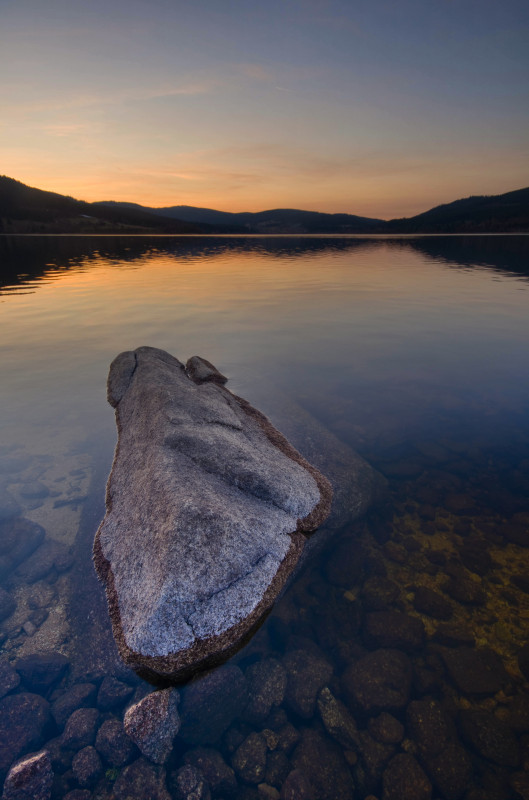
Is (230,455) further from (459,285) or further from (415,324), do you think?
(459,285)

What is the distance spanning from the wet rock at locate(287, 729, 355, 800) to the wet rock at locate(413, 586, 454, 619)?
2504mm

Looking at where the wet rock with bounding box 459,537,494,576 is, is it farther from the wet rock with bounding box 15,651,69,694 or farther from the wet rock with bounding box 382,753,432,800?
the wet rock with bounding box 15,651,69,694

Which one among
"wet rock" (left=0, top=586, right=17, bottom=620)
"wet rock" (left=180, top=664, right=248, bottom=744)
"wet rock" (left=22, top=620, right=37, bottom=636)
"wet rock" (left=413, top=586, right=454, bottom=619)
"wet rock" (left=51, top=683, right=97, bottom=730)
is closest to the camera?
"wet rock" (left=180, top=664, right=248, bottom=744)

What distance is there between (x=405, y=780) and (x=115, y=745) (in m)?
3.50

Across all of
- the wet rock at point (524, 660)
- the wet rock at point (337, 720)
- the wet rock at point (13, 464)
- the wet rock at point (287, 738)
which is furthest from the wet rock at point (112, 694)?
the wet rock at point (13, 464)

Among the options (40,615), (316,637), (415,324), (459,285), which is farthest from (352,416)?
(459,285)

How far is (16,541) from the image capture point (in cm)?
716

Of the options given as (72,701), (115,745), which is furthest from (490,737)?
(72,701)

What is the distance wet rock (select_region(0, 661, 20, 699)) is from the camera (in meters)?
4.88

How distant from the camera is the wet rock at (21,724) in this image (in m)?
4.32

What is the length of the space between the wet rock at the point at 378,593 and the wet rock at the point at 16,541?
Answer: 6.41 meters

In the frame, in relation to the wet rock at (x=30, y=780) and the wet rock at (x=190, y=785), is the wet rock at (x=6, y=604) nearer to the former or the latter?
the wet rock at (x=30, y=780)

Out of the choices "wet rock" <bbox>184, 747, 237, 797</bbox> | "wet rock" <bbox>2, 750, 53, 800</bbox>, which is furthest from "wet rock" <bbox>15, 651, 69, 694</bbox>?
"wet rock" <bbox>184, 747, 237, 797</bbox>

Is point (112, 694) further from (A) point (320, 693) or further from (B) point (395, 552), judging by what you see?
(B) point (395, 552)
